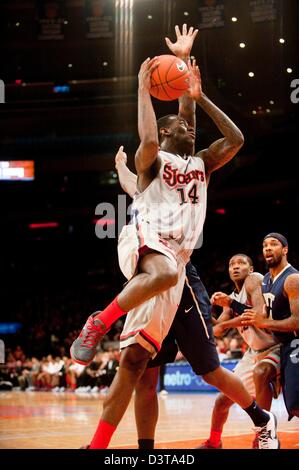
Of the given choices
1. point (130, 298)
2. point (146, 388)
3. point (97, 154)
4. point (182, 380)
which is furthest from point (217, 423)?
point (97, 154)

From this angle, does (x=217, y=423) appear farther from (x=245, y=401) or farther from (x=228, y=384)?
Result: (x=228, y=384)

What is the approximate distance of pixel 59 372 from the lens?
19219 mm

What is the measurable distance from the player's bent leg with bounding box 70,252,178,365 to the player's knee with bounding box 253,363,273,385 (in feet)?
5.99

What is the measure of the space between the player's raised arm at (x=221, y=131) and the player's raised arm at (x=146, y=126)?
39 cm

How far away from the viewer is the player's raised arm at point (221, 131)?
14.2 feet

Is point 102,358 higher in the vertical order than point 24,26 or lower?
lower

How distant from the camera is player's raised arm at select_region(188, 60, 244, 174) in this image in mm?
4340

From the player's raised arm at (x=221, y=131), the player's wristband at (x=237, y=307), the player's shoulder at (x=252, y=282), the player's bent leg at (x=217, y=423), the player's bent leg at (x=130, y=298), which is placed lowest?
the player's bent leg at (x=217, y=423)

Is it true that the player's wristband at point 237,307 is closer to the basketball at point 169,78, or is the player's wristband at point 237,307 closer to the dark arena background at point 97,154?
the basketball at point 169,78

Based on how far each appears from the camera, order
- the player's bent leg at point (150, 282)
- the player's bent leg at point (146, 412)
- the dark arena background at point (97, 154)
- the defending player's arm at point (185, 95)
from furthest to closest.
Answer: the dark arena background at point (97, 154), the defending player's arm at point (185, 95), the player's bent leg at point (146, 412), the player's bent leg at point (150, 282)

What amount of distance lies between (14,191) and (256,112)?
36.9 feet

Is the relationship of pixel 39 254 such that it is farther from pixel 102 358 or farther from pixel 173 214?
pixel 173 214

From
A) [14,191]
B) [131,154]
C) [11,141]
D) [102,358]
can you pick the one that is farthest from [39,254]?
[102,358]

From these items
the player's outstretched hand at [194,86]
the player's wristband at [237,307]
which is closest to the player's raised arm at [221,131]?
the player's outstretched hand at [194,86]
